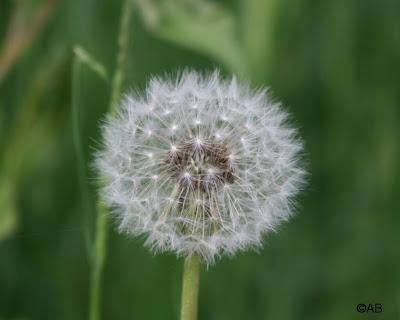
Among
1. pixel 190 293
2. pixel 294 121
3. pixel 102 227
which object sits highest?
pixel 294 121

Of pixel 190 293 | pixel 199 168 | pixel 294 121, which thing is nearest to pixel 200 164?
pixel 199 168

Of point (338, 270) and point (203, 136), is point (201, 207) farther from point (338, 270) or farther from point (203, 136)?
point (338, 270)

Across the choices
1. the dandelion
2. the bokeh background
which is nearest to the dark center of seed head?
the dandelion

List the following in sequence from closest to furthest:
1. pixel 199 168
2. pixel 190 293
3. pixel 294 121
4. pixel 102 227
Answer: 1. pixel 190 293
2. pixel 199 168
3. pixel 102 227
4. pixel 294 121

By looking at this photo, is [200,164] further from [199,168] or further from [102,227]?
[102,227]

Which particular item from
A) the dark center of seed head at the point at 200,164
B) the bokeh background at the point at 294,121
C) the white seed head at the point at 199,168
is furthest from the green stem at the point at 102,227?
the bokeh background at the point at 294,121

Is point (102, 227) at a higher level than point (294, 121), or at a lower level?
lower

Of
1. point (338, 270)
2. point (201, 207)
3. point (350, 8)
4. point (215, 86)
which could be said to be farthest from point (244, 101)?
point (350, 8)

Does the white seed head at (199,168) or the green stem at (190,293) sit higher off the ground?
the white seed head at (199,168)

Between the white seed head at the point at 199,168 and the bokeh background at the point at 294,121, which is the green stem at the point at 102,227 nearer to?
the white seed head at the point at 199,168

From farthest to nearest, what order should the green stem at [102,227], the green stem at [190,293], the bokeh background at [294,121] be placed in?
the bokeh background at [294,121], the green stem at [102,227], the green stem at [190,293]
